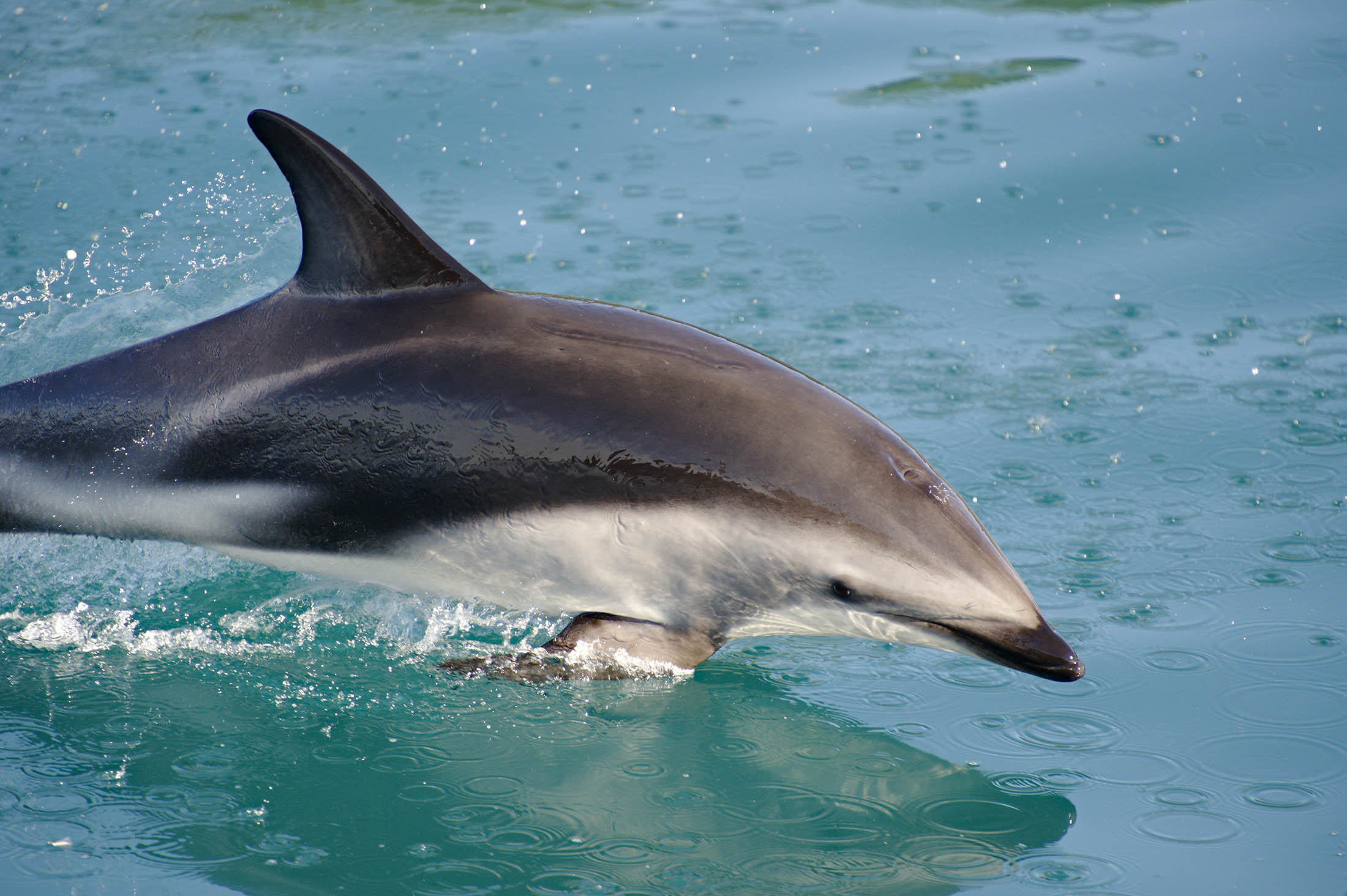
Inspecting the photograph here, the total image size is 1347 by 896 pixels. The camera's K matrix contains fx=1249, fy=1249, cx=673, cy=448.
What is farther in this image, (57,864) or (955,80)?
(955,80)

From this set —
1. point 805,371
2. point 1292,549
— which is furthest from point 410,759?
point 1292,549

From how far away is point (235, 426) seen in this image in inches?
174

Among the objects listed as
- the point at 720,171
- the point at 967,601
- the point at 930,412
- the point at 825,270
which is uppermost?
the point at 720,171

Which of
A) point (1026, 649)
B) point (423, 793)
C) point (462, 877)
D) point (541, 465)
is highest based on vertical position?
point (541, 465)

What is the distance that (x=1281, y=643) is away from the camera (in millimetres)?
4531

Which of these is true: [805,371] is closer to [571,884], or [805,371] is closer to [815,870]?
[815,870]

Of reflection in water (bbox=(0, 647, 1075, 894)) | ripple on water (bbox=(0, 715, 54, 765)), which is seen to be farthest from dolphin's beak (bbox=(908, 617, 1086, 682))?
ripple on water (bbox=(0, 715, 54, 765))

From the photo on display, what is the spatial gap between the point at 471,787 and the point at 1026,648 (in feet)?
5.78

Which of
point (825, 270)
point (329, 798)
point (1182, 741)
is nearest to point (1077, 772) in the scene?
point (1182, 741)

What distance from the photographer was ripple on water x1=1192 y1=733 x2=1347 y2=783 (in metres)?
3.88

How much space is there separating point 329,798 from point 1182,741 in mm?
2692

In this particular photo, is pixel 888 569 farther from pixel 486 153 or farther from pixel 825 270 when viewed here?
pixel 486 153

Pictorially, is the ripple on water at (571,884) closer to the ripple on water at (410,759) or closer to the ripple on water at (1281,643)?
the ripple on water at (410,759)

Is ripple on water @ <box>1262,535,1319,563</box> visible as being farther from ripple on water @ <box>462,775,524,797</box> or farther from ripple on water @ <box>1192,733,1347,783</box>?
ripple on water @ <box>462,775,524,797</box>
